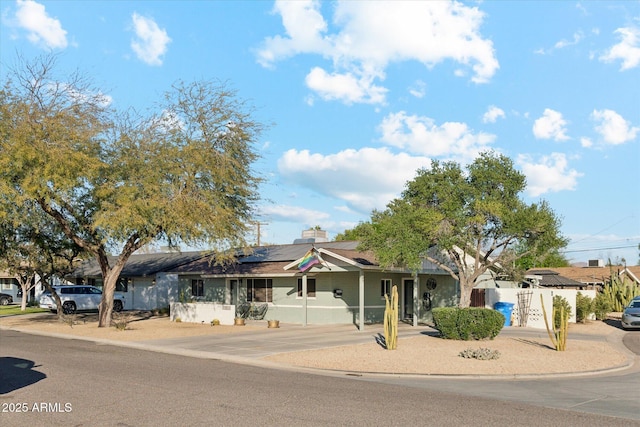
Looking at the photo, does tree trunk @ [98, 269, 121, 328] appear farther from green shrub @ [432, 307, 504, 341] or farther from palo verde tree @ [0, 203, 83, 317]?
green shrub @ [432, 307, 504, 341]

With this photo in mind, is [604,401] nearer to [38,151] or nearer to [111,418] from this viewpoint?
[111,418]

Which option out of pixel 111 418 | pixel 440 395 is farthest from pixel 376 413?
pixel 111 418

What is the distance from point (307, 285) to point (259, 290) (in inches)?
137

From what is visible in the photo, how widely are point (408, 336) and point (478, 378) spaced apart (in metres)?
9.45

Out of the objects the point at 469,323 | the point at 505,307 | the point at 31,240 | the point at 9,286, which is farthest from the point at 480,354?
the point at 9,286

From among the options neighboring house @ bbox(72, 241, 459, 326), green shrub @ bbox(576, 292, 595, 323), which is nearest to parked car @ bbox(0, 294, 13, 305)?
neighboring house @ bbox(72, 241, 459, 326)

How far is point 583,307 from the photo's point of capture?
32.2 metres

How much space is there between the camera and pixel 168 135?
26.2 metres

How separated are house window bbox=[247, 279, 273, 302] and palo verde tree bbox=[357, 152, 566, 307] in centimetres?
901

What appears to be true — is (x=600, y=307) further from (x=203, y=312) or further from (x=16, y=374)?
(x=16, y=374)

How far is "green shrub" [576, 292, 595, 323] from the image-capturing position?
3219 centimetres

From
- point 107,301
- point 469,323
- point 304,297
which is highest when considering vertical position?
point 304,297

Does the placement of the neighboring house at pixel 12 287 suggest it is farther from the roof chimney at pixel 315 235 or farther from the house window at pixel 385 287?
the house window at pixel 385 287

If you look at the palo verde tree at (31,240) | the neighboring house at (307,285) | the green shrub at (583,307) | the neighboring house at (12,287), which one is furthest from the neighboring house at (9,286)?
the green shrub at (583,307)
